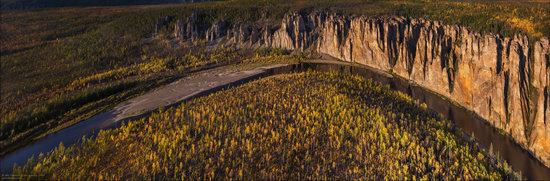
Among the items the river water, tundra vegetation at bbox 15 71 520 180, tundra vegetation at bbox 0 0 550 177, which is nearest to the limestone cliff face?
the river water

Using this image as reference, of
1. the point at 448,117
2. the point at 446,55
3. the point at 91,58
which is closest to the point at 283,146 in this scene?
the point at 448,117

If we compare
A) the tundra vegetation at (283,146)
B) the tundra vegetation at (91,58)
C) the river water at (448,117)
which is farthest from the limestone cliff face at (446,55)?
the tundra vegetation at (91,58)

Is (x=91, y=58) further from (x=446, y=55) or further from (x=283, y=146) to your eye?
(x=446, y=55)

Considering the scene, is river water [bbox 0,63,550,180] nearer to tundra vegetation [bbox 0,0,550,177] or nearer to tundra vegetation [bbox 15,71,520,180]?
tundra vegetation [bbox 0,0,550,177]

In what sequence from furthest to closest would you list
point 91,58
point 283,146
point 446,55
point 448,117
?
point 91,58 → point 446,55 → point 448,117 → point 283,146

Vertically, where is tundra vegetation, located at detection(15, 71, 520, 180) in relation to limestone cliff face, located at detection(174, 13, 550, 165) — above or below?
below

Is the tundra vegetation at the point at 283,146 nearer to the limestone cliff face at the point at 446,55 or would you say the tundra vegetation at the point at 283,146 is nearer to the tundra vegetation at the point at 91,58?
the limestone cliff face at the point at 446,55
